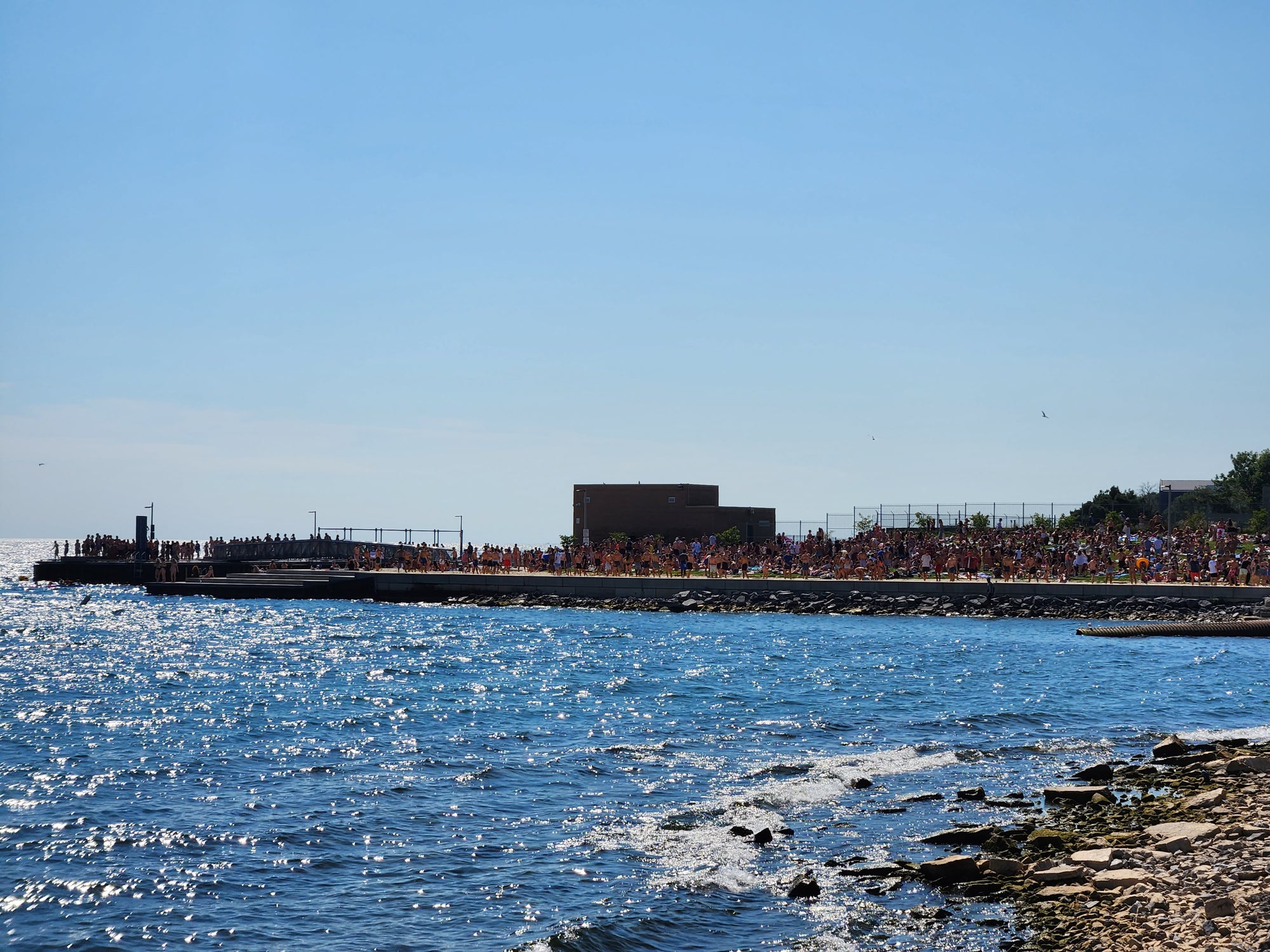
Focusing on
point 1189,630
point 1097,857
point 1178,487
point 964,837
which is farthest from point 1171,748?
point 1178,487

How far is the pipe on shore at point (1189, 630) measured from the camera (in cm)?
3600

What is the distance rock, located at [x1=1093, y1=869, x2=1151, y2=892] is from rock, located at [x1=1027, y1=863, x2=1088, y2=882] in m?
0.22

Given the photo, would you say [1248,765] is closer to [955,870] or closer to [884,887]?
[955,870]

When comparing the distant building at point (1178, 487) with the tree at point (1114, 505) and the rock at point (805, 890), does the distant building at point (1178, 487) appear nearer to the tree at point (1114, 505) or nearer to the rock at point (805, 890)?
the tree at point (1114, 505)

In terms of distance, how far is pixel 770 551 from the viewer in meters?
56.2

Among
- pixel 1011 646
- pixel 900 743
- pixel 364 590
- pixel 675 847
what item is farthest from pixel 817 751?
pixel 364 590

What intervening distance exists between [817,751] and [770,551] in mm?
37825

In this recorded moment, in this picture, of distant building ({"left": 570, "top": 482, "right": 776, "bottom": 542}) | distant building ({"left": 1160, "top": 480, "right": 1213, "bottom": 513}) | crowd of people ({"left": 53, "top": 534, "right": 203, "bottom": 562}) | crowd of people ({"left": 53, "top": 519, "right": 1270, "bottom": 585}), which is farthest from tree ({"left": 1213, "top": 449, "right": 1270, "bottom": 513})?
crowd of people ({"left": 53, "top": 534, "right": 203, "bottom": 562})

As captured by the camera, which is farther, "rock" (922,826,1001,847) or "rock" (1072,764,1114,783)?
"rock" (1072,764,1114,783)

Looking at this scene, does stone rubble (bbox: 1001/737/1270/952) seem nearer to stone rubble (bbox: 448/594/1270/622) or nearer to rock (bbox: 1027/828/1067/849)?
rock (bbox: 1027/828/1067/849)

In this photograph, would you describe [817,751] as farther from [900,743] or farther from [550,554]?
[550,554]

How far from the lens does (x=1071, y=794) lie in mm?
14156

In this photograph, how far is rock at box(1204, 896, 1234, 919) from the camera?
8.98 m

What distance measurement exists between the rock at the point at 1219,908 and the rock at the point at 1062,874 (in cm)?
162
